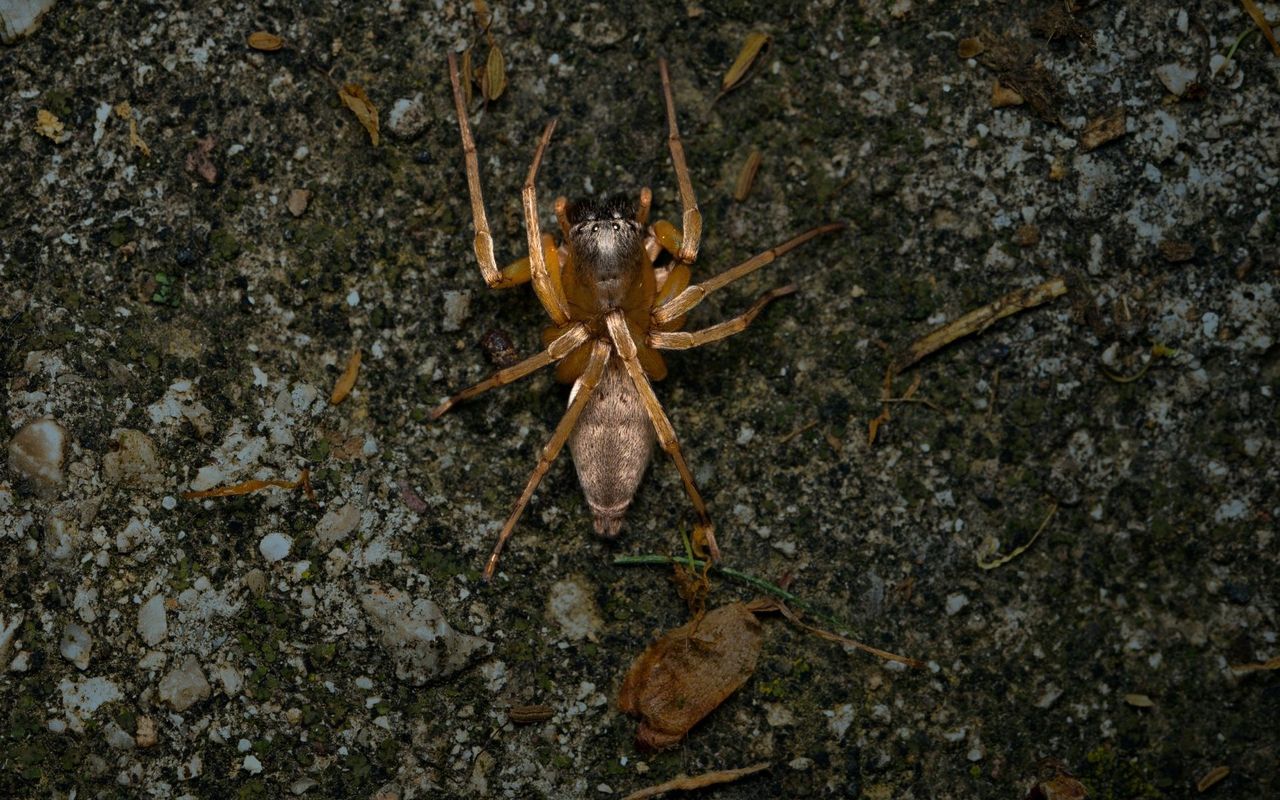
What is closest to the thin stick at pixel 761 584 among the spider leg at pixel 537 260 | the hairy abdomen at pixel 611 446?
the hairy abdomen at pixel 611 446

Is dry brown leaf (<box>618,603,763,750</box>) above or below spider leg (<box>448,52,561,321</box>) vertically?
below

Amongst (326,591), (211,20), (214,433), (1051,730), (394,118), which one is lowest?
(1051,730)

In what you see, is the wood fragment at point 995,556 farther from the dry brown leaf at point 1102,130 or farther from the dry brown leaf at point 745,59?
the dry brown leaf at point 745,59

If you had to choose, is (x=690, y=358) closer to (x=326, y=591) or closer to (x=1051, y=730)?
(x=326, y=591)

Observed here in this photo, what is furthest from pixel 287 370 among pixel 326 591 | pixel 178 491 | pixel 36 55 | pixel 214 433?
pixel 36 55

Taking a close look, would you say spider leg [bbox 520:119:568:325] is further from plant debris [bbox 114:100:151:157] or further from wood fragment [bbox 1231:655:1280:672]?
wood fragment [bbox 1231:655:1280:672]

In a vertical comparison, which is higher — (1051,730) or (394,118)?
(394,118)

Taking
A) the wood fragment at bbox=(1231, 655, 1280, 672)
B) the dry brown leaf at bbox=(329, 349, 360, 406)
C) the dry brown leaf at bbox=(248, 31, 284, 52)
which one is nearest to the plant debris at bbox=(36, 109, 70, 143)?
the dry brown leaf at bbox=(248, 31, 284, 52)
